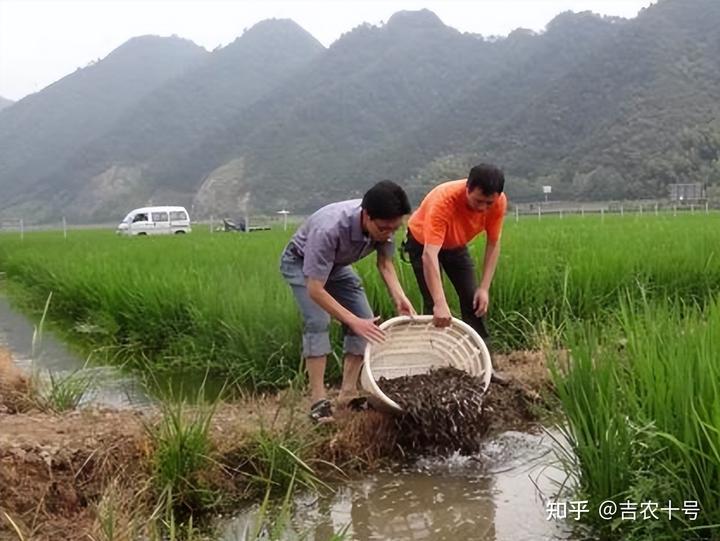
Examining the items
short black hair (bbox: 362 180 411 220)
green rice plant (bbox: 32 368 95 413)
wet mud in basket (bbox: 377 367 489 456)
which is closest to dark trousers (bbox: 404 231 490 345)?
wet mud in basket (bbox: 377 367 489 456)

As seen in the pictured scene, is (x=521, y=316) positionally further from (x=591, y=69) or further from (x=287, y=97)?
(x=287, y=97)

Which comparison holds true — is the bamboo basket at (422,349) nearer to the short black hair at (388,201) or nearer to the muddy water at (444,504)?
the muddy water at (444,504)

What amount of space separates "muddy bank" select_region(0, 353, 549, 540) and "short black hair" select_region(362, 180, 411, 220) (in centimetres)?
Result: 77

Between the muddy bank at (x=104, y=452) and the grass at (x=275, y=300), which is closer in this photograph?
the muddy bank at (x=104, y=452)

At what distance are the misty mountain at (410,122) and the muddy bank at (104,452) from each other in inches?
1199

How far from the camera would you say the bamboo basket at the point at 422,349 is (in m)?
3.64

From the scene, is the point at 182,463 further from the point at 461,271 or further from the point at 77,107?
the point at 77,107

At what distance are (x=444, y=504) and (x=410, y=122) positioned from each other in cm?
5098

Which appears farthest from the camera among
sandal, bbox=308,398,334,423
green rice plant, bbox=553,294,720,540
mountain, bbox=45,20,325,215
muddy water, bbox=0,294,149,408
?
mountain, bbox=45,20,325,215

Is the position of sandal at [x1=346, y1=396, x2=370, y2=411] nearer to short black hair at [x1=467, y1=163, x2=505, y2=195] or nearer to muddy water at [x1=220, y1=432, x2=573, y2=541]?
muddy water at [x1=220, y1=432, x2=573, y2=541]

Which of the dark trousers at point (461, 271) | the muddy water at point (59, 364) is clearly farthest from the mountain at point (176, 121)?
the dark trousers at point (461, 271)

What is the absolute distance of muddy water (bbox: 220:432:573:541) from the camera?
2670 mm

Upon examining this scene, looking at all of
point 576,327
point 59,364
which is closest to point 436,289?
point 576,327

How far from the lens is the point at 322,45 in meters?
79.4
